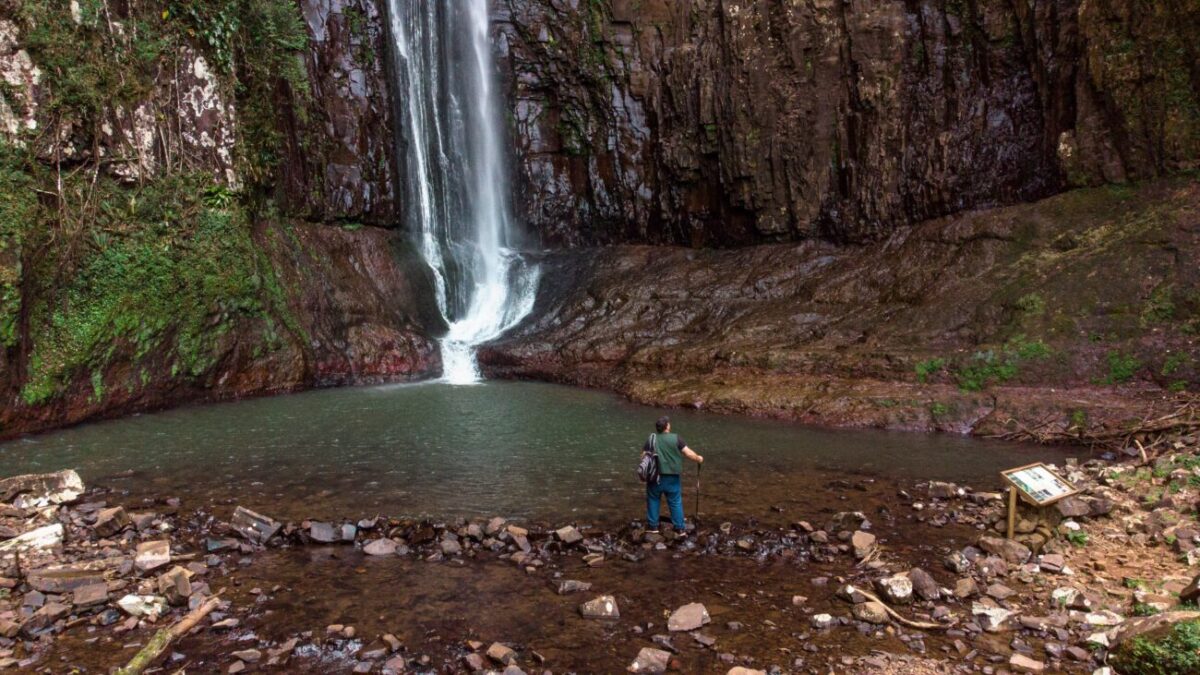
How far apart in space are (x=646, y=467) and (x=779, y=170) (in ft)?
65.7

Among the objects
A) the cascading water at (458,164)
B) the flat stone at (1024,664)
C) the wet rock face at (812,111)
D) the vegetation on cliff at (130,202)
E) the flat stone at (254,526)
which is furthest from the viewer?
the cascading water at (458,164)

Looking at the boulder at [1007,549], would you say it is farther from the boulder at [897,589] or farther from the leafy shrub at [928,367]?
the leafy shrub at [928,367]

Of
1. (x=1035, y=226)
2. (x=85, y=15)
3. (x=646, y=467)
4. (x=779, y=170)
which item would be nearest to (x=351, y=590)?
(x=646, y=467)

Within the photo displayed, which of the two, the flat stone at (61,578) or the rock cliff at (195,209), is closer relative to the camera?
the flat stone at (61,578)

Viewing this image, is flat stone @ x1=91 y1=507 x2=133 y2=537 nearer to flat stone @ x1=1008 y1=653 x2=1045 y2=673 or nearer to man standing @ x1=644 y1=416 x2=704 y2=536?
man standing @ x1=644 y1=416 x2=704 y2=536

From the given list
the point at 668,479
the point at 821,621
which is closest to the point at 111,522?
the point at 668,479

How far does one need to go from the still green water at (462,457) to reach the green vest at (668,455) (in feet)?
4.02

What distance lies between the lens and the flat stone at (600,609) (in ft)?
19.7

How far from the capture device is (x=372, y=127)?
2711 centimetres

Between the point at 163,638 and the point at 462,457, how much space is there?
7055mm

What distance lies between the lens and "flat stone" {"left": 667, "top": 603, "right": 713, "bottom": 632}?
19.0ft

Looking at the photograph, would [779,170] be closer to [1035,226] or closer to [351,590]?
[1035,226]

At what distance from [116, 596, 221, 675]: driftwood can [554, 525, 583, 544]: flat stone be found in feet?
11.2

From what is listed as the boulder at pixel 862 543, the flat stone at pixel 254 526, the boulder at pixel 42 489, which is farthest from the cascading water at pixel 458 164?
the boulder at pixel 862 543
